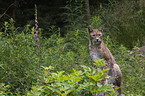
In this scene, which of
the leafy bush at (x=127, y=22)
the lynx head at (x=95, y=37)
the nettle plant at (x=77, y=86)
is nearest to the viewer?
the nettle plant at (x=77, y=86)

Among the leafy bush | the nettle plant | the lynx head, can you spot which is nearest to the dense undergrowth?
the nettle plant

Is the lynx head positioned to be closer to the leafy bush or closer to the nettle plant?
the nettle plant

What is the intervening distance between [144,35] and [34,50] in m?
4.86

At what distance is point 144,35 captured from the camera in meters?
7.41

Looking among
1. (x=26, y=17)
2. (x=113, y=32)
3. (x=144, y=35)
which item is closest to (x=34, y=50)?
(x=113, y=32)

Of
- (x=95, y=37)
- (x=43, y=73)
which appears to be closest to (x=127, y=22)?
(x=95, y=37)

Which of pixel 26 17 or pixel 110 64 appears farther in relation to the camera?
pixel 26 17

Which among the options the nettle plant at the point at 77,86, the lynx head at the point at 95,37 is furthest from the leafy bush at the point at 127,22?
the nettle plant at the point at 77,86

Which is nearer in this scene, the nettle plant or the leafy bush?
the nettle plant

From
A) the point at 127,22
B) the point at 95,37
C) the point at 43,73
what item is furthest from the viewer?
the point at 127,22

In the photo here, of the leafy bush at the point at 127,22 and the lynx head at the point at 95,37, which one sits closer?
the lynx head at the point at 95,37

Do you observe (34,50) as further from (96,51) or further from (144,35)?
(144,35)

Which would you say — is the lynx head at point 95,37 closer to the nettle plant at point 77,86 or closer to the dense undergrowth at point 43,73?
the dense undergrowth at point 43,73

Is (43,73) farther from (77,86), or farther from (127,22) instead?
(127,22)
